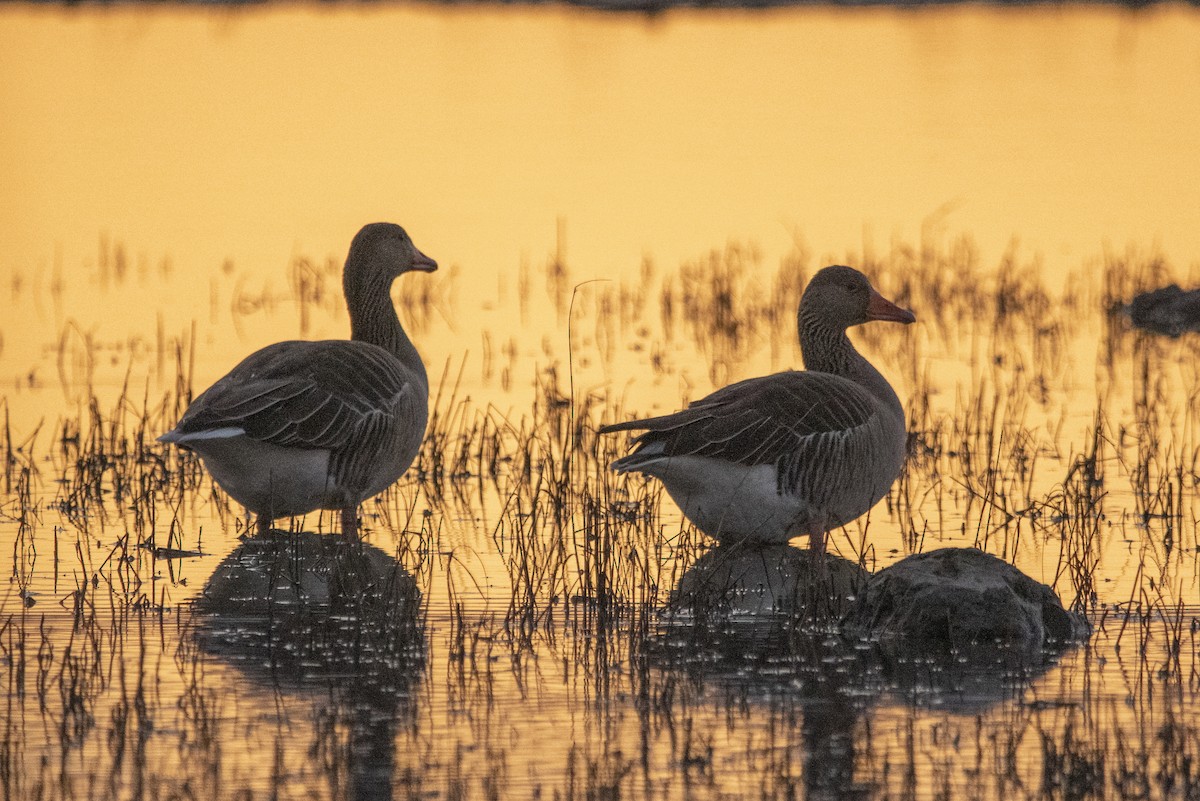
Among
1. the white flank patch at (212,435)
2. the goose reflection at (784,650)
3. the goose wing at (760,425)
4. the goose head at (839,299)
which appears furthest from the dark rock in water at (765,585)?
the white flank patch at (212,435)

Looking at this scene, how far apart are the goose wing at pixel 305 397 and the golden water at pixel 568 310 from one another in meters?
0.66

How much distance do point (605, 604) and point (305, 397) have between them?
2.43 meters

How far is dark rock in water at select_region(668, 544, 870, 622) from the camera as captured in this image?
9.09 metres

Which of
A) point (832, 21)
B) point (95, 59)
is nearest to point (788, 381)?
point (95, 59)

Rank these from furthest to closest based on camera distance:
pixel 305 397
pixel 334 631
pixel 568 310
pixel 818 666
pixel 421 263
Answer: pixel 568 310, pixel 421 263, pixel 305 397, pixel 334 631, pixel 818 666

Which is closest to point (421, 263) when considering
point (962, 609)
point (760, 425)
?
point (760, 425)

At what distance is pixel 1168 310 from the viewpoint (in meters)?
17.5

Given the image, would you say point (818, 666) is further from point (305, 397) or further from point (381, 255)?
point (381, 255)

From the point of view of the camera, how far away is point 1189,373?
15.7 metres

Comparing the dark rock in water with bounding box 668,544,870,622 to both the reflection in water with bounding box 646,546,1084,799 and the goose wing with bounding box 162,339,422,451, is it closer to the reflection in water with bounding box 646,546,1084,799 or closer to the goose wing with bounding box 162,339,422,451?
the reflection in water with bounding box 646,546,1084,799

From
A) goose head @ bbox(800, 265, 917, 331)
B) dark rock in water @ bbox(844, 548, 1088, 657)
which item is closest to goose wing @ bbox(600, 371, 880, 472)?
goose head @ bbox(800, 265, 917, 331)

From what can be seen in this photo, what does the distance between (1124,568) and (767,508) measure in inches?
69.7

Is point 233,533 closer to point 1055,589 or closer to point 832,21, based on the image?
point 1055,589

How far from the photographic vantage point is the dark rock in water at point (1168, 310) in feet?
57.2
